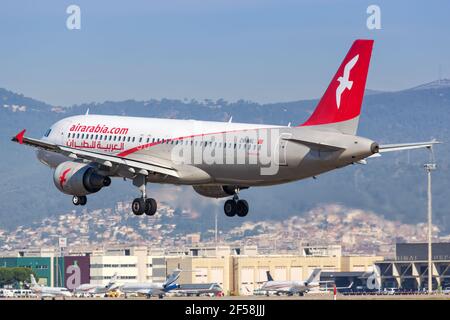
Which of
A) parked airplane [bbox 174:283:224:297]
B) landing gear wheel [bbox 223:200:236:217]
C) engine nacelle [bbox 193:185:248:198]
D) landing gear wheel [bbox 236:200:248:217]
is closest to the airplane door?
landing gear wheel [bbox 236:200:248:217]

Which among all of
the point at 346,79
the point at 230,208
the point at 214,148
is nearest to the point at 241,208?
the point at 230,208

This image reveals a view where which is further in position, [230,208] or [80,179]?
[230,208]

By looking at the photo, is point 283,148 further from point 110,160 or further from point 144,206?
point 110,160

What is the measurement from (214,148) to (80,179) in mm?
9444

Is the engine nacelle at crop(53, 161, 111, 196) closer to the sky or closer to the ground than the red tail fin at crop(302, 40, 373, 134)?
closer to the ground

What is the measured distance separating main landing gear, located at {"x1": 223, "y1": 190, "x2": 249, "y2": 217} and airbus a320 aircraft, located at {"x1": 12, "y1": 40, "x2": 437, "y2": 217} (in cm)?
6

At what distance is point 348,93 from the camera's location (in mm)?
75188

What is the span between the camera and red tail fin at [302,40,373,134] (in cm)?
7456

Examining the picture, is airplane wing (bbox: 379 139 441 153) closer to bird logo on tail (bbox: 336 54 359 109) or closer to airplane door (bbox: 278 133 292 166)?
bird logo on tail (bbox: 336 54 359 109)

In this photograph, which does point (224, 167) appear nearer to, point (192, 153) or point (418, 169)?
point (192, 153)

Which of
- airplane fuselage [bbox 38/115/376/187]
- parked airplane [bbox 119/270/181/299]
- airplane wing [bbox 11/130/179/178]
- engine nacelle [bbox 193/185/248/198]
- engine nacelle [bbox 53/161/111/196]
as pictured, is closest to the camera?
airplane fuselage [bbox 38/115/376/187]

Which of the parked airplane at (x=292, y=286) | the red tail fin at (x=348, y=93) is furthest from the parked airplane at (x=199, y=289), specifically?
the red tail fin at (x=348, y=93)

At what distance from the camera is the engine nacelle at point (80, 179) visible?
3292 inches

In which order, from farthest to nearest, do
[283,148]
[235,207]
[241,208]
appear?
[235,207] < [241,208] < [283,148]
